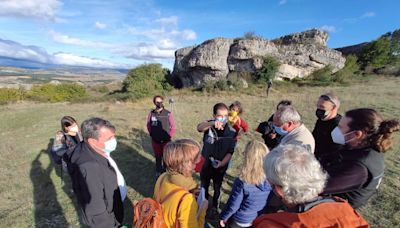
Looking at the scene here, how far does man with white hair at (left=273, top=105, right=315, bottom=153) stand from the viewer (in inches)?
111

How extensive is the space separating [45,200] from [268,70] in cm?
2405

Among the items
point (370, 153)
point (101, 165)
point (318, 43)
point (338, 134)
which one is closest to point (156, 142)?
point (101, 165)

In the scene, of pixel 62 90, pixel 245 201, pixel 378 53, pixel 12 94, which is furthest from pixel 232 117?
pixel 62 90

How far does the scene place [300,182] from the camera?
125cm

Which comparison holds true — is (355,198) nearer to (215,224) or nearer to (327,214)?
(327,214)

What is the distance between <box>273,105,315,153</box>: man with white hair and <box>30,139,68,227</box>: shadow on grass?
3695 mm

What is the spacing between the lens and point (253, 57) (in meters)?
26.7

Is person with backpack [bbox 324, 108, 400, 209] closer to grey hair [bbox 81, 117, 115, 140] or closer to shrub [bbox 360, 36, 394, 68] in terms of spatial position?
grey hair [bbox 81, 117, 115, 140]

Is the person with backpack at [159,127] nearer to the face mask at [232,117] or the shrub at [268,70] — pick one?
the face mask at [232,117]

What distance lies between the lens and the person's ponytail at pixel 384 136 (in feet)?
6.17

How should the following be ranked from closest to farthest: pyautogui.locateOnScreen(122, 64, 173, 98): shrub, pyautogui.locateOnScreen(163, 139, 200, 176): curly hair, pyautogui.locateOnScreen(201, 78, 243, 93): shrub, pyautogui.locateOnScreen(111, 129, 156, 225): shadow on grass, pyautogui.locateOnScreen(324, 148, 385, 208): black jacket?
1. pyautogui.locateOnScreen(324, 148, 385, 208): black jacket
2. pyautogui.locateOnScreen(163, 139, 200, 176): curly hair
3. pyautogui.locateOnScreen(111, 129, 156, 225): shadow on grass
4. pyautogui.locateOnScreen(201, 78, 243, 93): shrub
5. pyautogui.locateOnScreen(122, 64, 173, 98): shrub

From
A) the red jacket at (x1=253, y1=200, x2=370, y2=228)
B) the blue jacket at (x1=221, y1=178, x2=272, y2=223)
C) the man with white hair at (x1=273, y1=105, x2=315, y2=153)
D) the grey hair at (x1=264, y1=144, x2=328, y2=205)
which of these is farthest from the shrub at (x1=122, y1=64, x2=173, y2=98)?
the red jacket at (x1=253, y1=200, x2=370, y2=228)

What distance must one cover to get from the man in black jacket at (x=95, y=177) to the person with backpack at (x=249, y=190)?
1172 mm

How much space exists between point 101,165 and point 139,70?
97.8 feet
